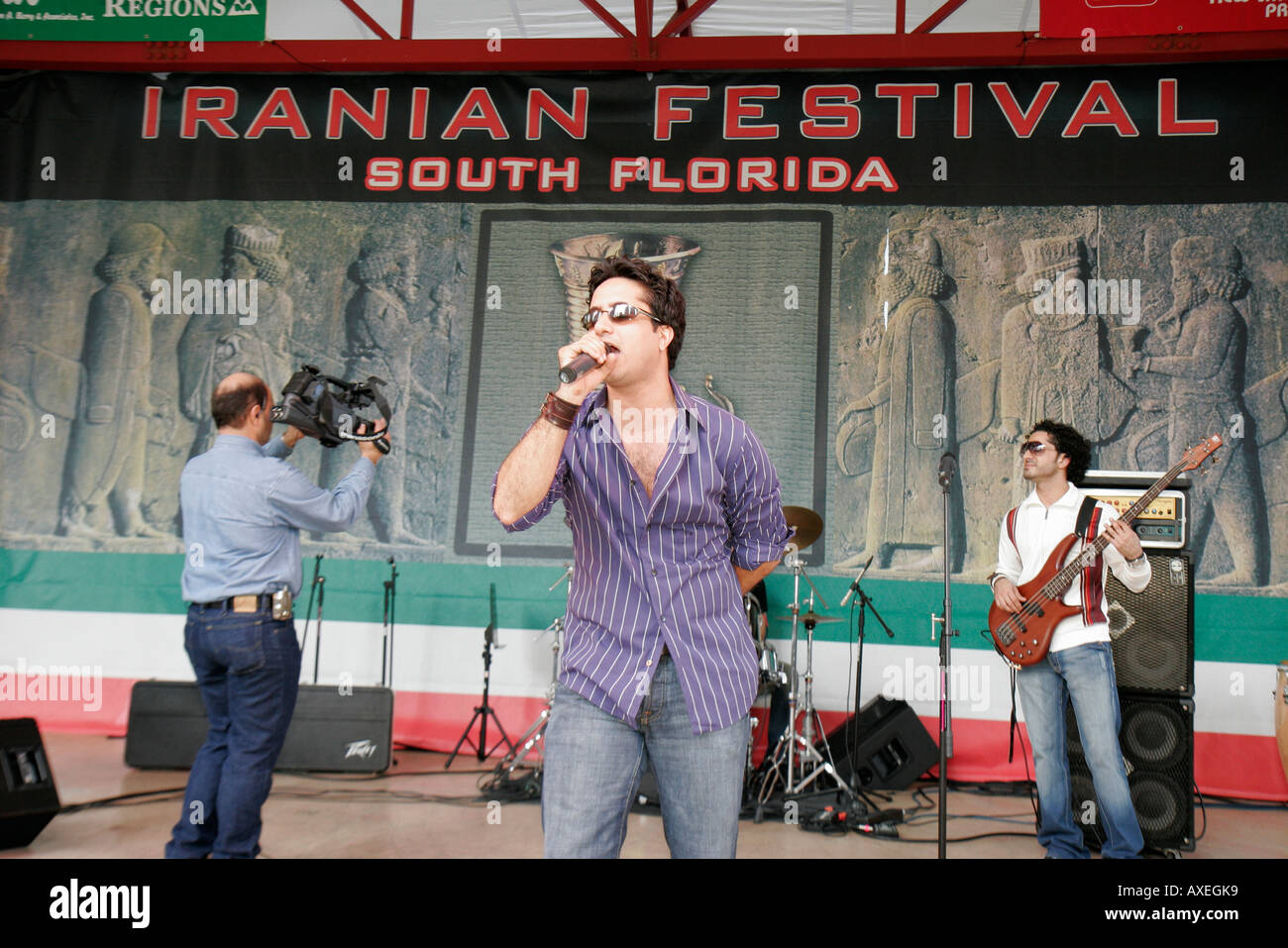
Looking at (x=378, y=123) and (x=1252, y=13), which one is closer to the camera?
(x=1252, y=13)

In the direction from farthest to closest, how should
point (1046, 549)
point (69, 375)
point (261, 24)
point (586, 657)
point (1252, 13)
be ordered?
point (69, 375), point (261, 24), point (1252, 13), point (1046, 549), point (586, 657)

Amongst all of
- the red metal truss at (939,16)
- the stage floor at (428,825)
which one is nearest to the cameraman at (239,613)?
the stage floor at (428,825)

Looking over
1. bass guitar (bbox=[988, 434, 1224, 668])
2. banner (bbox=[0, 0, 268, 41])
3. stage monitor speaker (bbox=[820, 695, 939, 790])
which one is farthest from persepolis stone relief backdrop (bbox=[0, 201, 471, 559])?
bass guitar (bbox=[988, 434, 1224, 668])

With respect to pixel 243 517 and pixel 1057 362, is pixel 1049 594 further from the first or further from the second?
pixel 243 517

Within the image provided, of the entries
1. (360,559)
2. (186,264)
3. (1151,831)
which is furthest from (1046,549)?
(186,264)

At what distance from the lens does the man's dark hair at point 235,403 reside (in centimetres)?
368

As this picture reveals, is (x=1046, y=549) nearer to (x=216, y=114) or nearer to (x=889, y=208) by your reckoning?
(x=889, y=208)

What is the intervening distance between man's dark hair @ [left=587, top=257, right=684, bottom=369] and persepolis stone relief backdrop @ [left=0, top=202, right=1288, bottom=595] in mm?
4250

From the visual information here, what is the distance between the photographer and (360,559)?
21.1ft

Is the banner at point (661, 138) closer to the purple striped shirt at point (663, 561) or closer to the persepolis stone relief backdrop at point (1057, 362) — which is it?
the persepolis stone relief backdrop at point (1057, 362)

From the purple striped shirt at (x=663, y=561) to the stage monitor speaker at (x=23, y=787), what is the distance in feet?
10.5

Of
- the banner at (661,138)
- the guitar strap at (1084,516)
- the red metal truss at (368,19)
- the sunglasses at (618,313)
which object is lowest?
the guitar strap at (1084,516)

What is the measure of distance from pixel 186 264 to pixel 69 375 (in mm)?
1158

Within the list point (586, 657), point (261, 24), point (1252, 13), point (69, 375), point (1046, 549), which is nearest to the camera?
point (586, 657)
